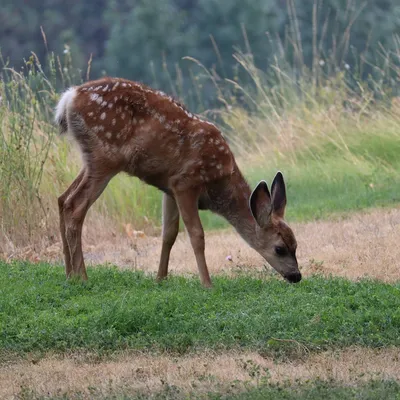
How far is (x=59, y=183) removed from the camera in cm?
1384

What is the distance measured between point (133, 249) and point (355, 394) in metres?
7.09

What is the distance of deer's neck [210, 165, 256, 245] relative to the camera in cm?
1012

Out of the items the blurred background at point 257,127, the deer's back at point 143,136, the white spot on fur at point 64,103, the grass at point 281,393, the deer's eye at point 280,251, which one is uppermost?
the white spot on fur at point 64,103

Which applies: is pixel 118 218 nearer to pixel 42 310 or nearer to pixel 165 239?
pixel 165 239

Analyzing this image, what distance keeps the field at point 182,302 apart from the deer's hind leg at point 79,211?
0.18 meters

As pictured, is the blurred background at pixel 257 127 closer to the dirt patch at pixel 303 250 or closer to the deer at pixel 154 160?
the dirt patch at pixel 303 250

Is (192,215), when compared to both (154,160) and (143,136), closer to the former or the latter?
(154,160)

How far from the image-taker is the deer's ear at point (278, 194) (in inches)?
391

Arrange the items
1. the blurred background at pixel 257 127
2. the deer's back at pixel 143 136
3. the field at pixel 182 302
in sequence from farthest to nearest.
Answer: the blurred background at pixel 257 127
the deer's back at pixel 143 136
the field at pixel 182 302

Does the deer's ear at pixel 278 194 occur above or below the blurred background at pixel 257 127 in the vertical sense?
above

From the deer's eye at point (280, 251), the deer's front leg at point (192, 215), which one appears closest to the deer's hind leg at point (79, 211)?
the deer's front leg at point (192, 215)

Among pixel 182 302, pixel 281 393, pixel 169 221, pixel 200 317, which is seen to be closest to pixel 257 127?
pixel 169 221

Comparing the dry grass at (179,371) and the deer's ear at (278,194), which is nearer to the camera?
the dry grass at (179,371)

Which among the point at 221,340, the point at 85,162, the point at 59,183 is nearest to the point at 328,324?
the point at 221,340
